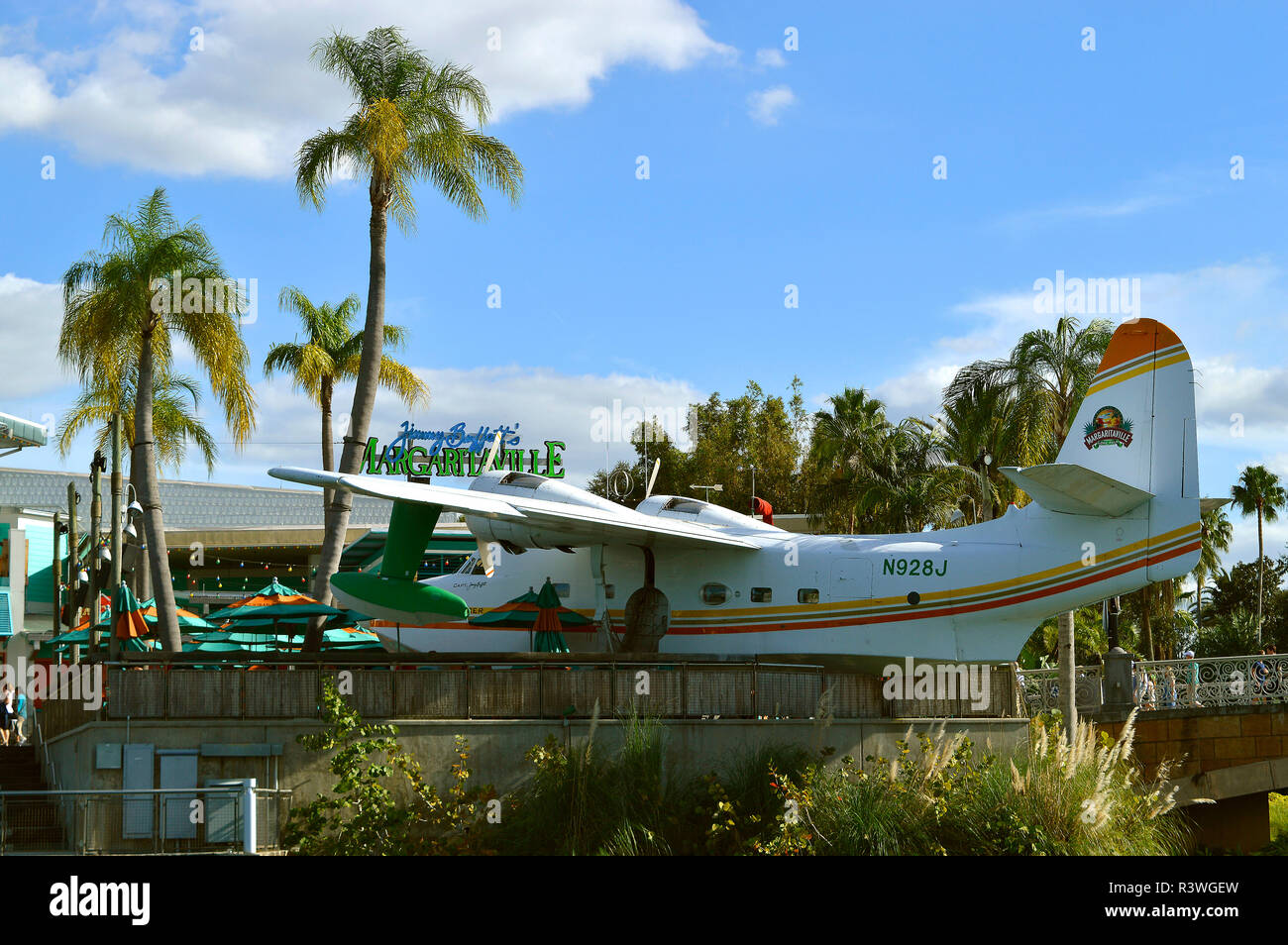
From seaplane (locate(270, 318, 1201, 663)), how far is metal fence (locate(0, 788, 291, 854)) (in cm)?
484

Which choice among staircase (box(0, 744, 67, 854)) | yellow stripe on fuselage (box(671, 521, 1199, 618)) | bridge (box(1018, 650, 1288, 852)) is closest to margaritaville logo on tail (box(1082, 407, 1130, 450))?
yellow stripe on fuselage (box(671, 521, 1199, 618))

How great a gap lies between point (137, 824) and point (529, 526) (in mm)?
8223

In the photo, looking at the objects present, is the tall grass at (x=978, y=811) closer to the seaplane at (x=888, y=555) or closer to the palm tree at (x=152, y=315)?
the seaplane at (x=888, y=555)

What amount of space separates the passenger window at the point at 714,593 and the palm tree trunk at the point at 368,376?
27.4ft

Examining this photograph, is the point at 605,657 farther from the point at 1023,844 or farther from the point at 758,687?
the point at 1023,844

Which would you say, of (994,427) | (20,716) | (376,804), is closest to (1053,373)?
(994,427)

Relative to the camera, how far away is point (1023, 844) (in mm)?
16328

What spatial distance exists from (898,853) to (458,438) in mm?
45746

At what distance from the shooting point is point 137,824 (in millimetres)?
16719

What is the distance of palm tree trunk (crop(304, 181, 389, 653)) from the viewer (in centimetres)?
2622

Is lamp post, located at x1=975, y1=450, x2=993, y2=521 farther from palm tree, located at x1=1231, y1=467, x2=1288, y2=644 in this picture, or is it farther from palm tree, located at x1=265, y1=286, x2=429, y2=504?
palm tree, located at x1=1231, y1=467, x2=1288, y2=644

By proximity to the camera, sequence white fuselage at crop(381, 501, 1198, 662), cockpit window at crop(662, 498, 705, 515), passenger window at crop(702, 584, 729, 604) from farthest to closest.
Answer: cockpit window at crop(662, 498, 705, 515) → passenger window at crop(702, 584, 729, 604) → white fuselage at crop(381, 501, 1198, 662)
